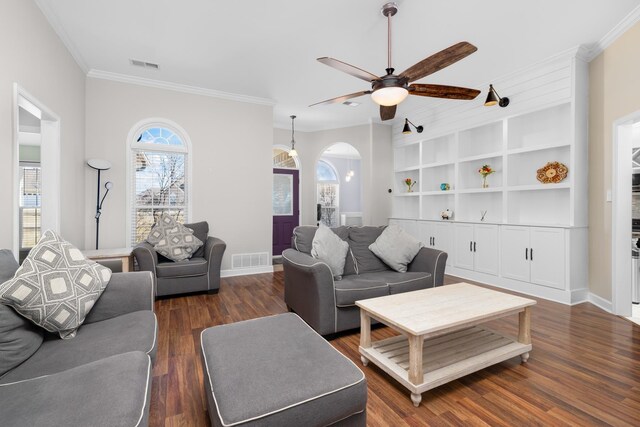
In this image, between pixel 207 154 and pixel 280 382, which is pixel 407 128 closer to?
pixel 207 154

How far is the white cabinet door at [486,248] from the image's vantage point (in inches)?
171

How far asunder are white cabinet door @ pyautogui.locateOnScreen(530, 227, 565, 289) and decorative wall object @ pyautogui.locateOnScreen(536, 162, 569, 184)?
664 millimetres

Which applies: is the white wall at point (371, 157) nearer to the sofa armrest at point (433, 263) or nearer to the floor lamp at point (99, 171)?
the sofa armrest at point (433, 263)

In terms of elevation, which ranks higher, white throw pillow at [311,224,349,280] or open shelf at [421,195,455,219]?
open shelf at [421,195,455,219]

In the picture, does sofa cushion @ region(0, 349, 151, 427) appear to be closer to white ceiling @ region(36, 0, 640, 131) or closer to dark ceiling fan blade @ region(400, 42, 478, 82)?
dark ceiling fan blade @ region(400, 42, 478, 82)

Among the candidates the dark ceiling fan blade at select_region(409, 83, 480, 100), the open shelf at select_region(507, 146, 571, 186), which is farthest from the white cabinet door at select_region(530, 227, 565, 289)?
the dark ceiling fan blade at select_region(409, 83, 480, 100)

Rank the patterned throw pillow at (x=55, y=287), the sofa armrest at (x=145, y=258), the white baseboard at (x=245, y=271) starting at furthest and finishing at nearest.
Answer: the white baseboard at (x=245, y=271)
the sofa armrest at (x=145, y=258)
the patterned throw pillow at (x=55, y=287)

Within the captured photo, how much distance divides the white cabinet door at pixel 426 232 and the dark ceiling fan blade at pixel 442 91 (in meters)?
2.91

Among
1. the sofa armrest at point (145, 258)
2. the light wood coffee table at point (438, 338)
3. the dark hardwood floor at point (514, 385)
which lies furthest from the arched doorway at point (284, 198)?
the light wood coffee table at point (438, 338)

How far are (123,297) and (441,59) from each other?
2.82 m

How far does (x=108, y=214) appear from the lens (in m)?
4.21

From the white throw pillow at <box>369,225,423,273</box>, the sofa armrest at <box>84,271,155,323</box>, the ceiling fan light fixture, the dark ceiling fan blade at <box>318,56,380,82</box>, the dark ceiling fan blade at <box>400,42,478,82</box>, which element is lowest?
the sofa armrest at <box>84,271,155,323</box>

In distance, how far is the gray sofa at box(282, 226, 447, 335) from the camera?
8.44ft

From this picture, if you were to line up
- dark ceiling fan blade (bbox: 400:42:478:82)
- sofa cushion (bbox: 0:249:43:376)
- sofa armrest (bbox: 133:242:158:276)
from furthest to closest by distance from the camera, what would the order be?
1. sofa armrest (bbox: 133:242:158:276)
2. dark ceiling fan blade (bbox: 400:42:478:82)
3. sofa cushion (bbox: 0:249:43:376)
